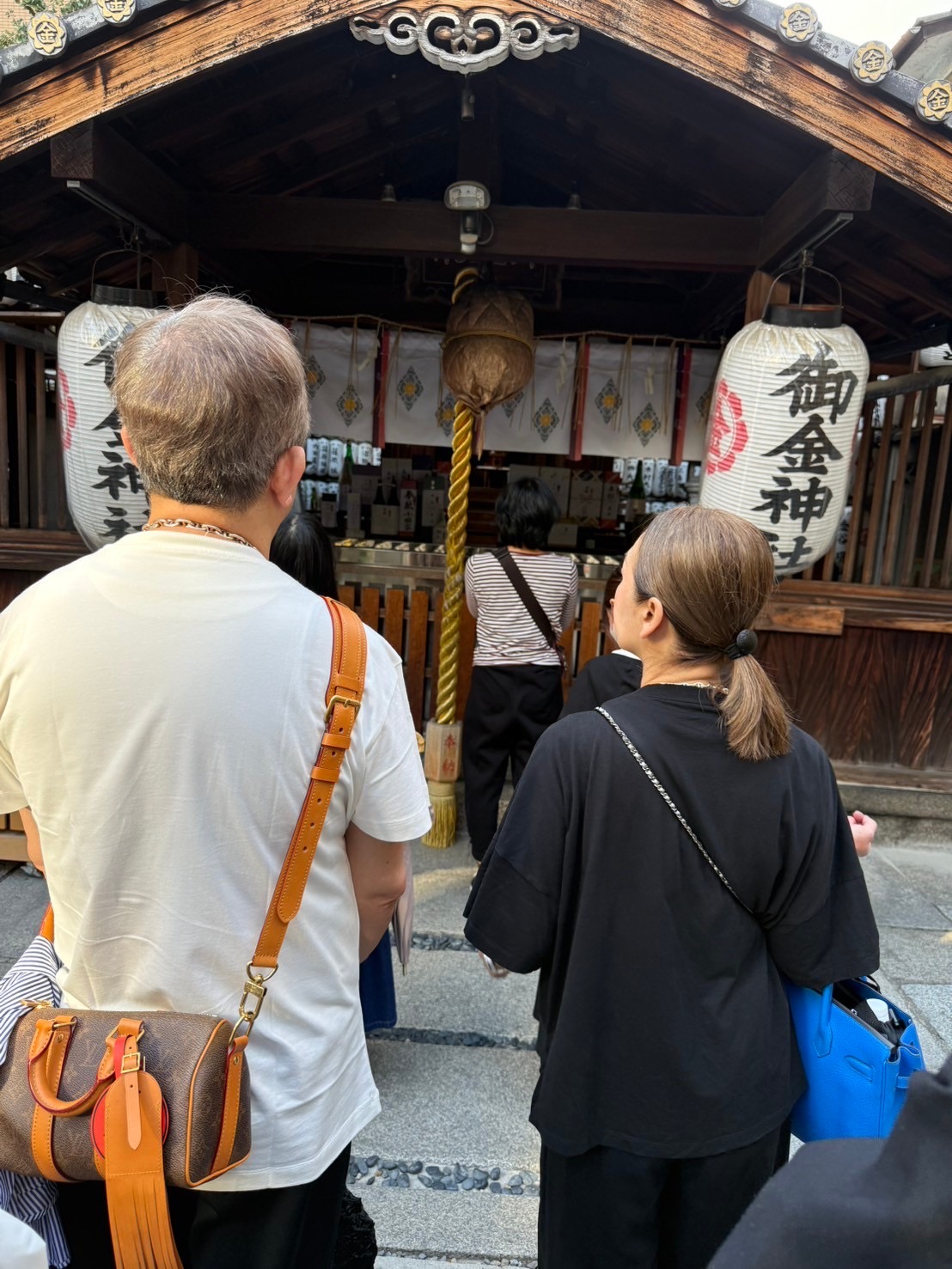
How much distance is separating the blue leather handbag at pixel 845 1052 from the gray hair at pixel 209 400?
85 cm

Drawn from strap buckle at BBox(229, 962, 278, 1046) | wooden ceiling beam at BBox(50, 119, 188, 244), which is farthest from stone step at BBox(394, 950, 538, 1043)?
wooden ceiling beam at BBox(50, 119, 188, 244)

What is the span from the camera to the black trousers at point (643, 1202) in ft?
→ 5.35

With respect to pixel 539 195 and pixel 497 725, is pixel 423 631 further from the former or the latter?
pixel 539 195

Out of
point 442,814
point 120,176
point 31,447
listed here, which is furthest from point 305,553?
point 31,447

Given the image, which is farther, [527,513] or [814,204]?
[527,513]

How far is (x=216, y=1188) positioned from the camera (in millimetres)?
1343

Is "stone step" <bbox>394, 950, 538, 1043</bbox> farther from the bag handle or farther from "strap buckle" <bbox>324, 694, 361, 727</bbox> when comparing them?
"strap buckle" <bbox>324, 694, 361, 727</bbox>

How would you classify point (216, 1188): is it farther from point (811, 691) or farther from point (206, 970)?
point (811, 691)

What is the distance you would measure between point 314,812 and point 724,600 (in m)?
0.89

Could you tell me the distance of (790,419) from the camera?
4113 mm

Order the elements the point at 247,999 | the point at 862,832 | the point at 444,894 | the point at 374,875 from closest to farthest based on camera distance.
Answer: the point at 247,999 → the point at 374,875 → the point at 862,832 → the point at 444,894

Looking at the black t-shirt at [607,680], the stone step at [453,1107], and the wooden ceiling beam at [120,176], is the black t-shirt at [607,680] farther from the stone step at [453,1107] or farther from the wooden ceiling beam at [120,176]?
the wooden ceiling beam at [120,176]

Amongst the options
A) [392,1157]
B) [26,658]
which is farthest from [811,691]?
[26,658]

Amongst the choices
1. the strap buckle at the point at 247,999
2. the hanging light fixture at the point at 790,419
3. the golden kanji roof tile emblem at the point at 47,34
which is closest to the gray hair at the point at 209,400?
the strap buckle at the point at 247,999
